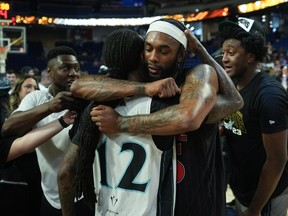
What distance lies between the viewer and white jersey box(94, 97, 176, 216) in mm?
1636

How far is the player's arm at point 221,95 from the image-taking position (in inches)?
66.7

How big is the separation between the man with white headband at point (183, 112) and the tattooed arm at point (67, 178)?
0.28 m

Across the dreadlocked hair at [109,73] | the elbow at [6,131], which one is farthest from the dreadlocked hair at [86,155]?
the elbow at [6,131]

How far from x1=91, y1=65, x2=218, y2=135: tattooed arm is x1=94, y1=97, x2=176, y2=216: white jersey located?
72mm

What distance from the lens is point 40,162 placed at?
8.65ft

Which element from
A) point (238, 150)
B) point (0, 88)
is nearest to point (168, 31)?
point (238, 150)

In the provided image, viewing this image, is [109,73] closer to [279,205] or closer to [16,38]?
[279,205]

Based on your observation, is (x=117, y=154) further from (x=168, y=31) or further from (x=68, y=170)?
(x=168, y=31)

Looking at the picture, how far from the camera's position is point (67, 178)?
1839mm

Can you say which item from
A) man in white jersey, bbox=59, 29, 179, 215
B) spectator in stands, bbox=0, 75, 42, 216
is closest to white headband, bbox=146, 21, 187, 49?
man in white jersey, bbox=59, 29, 179, 215

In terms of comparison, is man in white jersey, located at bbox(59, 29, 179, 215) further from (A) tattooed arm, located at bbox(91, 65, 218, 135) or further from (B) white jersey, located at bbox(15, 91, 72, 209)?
(B) white jersey, located at bbox(15, 91, 72, 209)

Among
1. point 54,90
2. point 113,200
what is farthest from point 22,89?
point 113,200

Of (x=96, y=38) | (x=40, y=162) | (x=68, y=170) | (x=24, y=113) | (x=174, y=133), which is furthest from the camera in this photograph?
(x=96, y=38)

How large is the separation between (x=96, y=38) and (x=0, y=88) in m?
25.3
